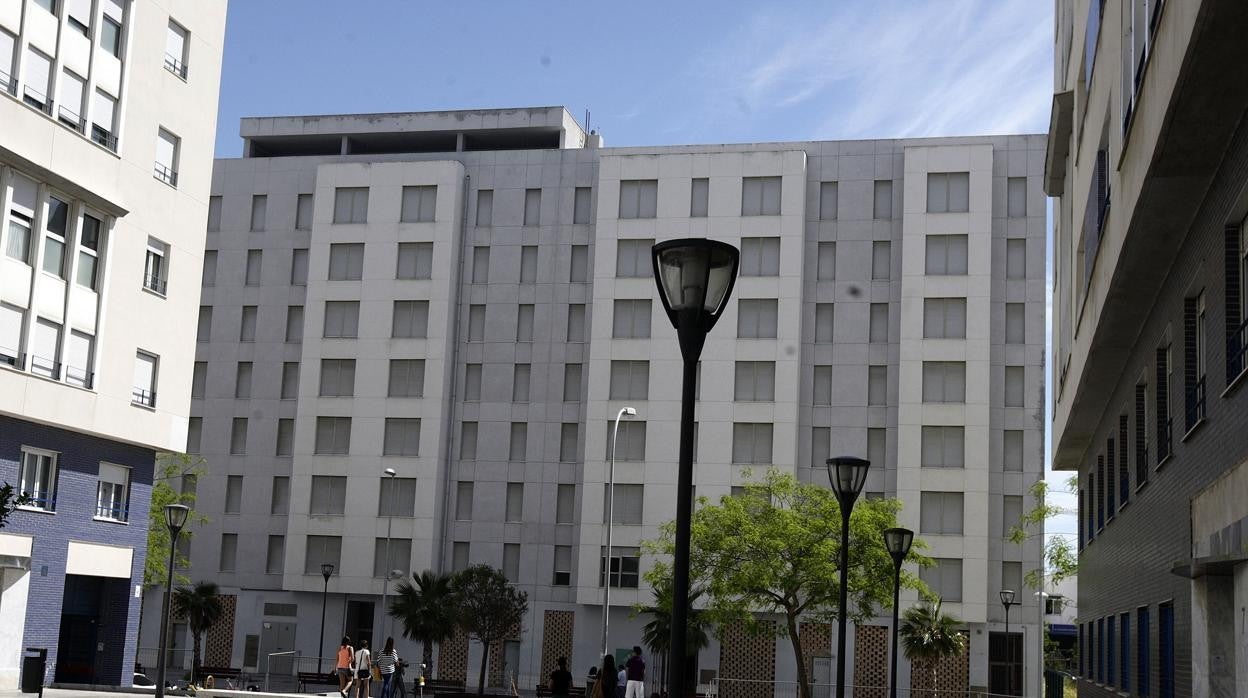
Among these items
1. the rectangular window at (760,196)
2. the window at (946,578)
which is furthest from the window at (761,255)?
the window at (946,578)

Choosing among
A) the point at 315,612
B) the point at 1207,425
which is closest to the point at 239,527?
the point at 315,612

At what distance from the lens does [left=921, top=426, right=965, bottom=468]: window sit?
205ft

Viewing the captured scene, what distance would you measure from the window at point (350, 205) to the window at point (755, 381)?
20207 millimetres

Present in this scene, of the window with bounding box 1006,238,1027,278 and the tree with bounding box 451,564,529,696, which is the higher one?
the window with bounding box 1006,238,1027,278

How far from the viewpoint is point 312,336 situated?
6969cm

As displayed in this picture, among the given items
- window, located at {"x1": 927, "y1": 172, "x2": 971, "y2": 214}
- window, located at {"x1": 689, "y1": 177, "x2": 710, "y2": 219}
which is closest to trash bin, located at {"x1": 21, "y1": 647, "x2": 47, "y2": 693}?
window, located at {"x1": 689, "y1": 177, "x2": 710, "y2": 219}

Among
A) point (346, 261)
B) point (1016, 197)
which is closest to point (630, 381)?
point (346, 261)

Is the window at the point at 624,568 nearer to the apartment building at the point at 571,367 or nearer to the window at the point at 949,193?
the apartment building at the point at 571,367

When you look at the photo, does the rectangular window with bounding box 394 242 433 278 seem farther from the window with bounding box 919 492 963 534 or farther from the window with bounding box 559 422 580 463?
the window with bounding box 919 492 963 534

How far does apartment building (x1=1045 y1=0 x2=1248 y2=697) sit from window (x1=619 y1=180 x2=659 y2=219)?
1517 inches

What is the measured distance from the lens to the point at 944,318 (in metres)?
63.4

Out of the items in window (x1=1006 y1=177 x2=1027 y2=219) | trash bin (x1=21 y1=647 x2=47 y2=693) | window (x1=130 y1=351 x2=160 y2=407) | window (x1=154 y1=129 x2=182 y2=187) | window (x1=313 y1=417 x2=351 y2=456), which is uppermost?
window (x1=1006 y1=177 x2=1027 y2=219)

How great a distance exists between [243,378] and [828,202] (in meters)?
29.6

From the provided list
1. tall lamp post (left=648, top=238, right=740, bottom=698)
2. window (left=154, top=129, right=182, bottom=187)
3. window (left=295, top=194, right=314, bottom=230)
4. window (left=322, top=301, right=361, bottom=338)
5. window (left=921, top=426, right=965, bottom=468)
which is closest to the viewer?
tall lamp post (left=648, top=238, right=740, bottom=698)
